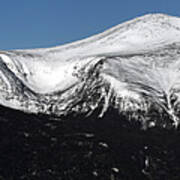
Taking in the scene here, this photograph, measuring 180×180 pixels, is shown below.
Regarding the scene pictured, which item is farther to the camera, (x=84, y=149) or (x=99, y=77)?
(x=99, y=77)

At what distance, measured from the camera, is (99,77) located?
678 inches

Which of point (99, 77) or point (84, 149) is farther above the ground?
point (99, 77)

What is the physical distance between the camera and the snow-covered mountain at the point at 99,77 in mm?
16141

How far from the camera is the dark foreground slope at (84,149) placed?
1263cm

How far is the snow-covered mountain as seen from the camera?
16.1m

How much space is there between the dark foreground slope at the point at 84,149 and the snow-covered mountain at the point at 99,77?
2.46ft

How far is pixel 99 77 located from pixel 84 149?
13.6 feet

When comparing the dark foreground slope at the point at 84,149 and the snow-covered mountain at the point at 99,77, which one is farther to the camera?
the snow-covered mountain at the point at 99,77

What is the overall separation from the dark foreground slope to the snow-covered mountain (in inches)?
29.5

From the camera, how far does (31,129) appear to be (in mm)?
14281

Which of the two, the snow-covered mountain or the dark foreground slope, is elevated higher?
the snow-covered mountain

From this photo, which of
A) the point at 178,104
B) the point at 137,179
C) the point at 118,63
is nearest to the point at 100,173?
the point at 137,179

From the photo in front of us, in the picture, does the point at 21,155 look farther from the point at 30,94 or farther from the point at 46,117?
the point at 30,94

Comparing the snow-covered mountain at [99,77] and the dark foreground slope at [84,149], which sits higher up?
the snow-covered mountain at [99,77]
